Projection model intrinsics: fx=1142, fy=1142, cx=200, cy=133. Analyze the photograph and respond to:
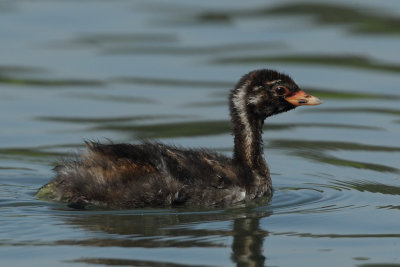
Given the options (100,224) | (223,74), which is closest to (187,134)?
(223,74)

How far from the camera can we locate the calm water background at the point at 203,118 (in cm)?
1176

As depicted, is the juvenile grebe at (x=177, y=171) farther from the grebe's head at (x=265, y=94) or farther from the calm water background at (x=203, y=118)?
the calm water background at (x=203, y=118)

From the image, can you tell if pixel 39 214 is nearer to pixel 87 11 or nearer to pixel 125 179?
pixel 125 179

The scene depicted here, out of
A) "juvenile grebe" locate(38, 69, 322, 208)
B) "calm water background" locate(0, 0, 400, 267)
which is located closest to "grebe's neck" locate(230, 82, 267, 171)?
"juvenile grebe" locate(38, 69, 322, 208)

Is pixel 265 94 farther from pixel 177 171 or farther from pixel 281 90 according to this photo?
pixel 177 171

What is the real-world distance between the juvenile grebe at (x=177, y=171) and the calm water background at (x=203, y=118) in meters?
0.21

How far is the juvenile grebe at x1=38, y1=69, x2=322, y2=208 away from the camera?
42.6 feet

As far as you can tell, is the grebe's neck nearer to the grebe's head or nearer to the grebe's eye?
the grebe's head

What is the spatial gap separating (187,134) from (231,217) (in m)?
4.63

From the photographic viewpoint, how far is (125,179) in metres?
12.9

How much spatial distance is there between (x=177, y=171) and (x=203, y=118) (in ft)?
17.4

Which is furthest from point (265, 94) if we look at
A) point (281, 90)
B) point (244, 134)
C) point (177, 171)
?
point (177, 171)

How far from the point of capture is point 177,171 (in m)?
13.1

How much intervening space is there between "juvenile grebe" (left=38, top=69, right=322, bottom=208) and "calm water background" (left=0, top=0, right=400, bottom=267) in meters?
0.21
